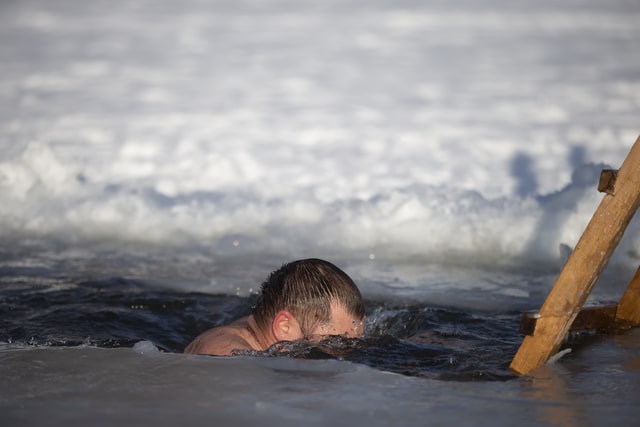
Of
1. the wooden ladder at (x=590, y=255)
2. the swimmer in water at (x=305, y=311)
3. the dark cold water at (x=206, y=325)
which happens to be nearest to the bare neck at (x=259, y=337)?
the swimmer in water at (x=305, y=311)

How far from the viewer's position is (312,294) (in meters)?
3.00

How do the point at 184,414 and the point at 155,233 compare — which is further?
the point at 155,233

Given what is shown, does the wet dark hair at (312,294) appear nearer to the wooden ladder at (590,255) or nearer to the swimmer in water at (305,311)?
the swimmer in water at (305,311)

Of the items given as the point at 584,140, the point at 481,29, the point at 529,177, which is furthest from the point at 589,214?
the point at 481,29

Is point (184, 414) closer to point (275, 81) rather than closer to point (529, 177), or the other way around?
point (529, 177)

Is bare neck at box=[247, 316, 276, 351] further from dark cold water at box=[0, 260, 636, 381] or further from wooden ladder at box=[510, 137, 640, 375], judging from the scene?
wooden ladder at box=[510, 137, 640, 375]

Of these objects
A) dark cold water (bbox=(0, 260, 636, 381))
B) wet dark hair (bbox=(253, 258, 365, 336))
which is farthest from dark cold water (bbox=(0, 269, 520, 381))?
wet dark hair (bbox=(253, 258, 365, 336))

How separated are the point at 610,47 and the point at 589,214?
17.3 ft

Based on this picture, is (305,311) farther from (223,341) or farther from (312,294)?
(223,341)

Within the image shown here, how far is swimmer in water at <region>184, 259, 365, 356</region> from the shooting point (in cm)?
299

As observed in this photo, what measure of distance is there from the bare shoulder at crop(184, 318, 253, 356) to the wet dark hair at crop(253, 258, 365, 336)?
0.35 ft

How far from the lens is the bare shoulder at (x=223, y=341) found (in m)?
2.95

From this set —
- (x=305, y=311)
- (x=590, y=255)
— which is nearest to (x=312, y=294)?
(x=305, y=311)

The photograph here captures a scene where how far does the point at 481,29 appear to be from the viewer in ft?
34.3
